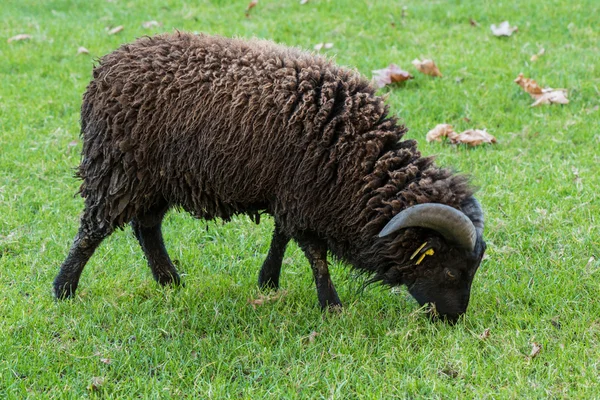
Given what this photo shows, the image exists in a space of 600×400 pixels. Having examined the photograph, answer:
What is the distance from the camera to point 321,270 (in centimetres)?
509

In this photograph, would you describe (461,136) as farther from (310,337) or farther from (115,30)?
(115,30)

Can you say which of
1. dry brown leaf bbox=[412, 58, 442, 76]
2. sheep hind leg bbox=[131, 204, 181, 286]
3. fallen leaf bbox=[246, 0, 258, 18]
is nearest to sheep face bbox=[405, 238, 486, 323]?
sheep hind leg bbox=[131, 204, 181, 286]

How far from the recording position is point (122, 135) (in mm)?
4949

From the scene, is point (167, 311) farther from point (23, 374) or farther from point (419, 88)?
point (419, 88)

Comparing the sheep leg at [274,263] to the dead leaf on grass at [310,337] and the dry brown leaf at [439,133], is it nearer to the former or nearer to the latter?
the dead leaf on grass at [310,337]

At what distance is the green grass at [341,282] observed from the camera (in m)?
4.36

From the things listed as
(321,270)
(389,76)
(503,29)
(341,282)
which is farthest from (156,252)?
(503,29)

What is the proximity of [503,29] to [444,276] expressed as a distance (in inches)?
238

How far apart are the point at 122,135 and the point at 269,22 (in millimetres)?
6045

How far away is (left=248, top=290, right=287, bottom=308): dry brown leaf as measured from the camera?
208 inches

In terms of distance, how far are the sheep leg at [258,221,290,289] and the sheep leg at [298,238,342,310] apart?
35 cm

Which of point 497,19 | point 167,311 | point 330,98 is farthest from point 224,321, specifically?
point 497,19

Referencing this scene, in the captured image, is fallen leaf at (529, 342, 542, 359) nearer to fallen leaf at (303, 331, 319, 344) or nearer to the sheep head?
the sheep head

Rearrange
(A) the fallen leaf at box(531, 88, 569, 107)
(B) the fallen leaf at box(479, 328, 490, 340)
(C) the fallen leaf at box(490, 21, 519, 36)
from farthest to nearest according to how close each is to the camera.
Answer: (C) the fallen leaf at box(490, 21, 519, 36) < (A) the fallen leaf at box(531, 88, 569, 107) < (B) the fallen leaf at box(479, 328, 490, 340)
